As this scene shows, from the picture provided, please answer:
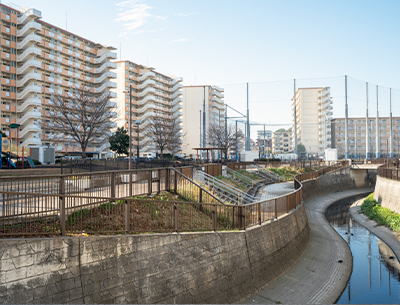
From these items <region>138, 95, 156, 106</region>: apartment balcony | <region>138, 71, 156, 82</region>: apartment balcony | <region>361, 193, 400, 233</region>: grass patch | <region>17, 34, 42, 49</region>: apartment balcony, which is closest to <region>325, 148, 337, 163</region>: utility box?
<region>361, 193, 400, 233</region>: grass patch

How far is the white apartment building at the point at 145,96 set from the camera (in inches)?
3664

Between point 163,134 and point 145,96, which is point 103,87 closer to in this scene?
point 145,96

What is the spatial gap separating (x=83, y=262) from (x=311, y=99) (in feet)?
415

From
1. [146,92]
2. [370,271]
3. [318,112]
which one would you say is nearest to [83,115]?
[370,271]

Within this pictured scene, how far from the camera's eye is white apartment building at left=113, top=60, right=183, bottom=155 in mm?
93062

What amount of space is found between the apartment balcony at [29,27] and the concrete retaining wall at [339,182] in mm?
54745

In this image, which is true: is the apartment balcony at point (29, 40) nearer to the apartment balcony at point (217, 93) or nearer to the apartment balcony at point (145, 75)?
the apartment balcony at point (145, 75)

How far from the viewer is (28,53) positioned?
6456cm

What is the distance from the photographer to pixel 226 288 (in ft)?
38.9

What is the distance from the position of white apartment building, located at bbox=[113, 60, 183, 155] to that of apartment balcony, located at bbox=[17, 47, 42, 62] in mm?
23757

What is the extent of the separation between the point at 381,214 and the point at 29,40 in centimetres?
6281

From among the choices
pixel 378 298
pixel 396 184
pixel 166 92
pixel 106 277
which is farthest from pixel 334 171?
pixel 166 92

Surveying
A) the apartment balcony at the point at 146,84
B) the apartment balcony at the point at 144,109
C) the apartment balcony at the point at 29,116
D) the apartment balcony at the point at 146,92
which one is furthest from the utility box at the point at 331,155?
the apartment balcony at the point at 29,116

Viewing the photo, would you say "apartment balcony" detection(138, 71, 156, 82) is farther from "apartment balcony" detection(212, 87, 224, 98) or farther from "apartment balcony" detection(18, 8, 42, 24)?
"apartment balcony" detection(212, 87, 224, 98)
